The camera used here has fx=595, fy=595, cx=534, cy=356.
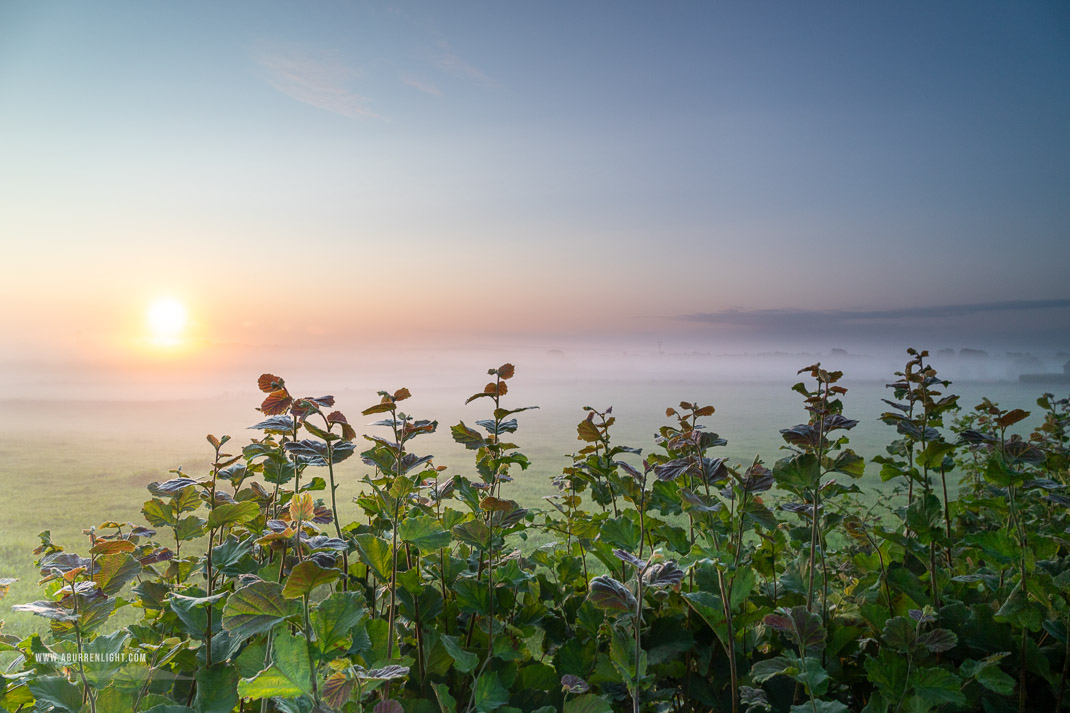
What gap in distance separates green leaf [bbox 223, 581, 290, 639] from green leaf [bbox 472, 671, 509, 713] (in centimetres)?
26

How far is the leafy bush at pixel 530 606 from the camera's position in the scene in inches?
26.4

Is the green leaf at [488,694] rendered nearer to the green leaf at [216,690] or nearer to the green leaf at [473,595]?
the green leaf at [473,595]

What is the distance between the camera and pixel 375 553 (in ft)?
2.58

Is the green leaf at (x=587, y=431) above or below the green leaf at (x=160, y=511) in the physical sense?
above

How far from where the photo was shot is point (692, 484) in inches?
42.1

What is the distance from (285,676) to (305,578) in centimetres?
9

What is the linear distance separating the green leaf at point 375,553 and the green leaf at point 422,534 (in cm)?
5

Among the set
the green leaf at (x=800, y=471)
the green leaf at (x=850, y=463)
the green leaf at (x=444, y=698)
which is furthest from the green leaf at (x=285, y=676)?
the green leaf at (x=850, y=463)

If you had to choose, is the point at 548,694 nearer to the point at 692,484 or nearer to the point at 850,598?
the point at 692,484

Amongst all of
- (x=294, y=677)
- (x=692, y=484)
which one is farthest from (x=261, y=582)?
(x=692, y=484)

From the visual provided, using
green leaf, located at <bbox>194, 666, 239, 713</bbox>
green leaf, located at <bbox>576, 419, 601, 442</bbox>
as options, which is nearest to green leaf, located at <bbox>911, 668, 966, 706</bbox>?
green leaf, located at <bbox>576, 419, 601, 442</bbox>

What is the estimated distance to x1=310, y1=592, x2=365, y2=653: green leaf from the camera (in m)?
0.54

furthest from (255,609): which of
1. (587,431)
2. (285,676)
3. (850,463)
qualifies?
(850,463)

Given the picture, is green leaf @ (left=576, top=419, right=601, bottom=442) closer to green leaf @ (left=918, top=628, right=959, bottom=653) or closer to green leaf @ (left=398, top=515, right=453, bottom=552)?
green leaf @ (left=398, top=515, right=453, bottom=552)
